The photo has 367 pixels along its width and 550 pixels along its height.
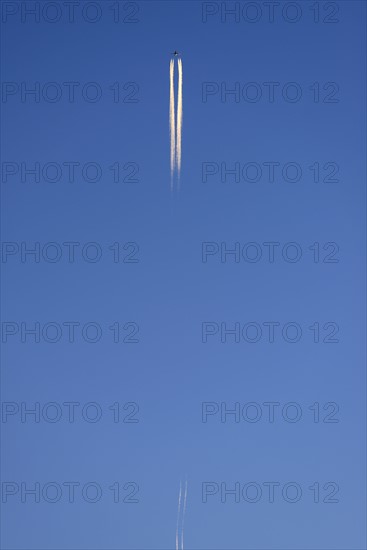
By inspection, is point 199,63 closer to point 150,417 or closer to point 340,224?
point 340,224

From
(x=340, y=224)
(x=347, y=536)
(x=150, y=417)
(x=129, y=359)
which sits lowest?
(x=347, y=536)

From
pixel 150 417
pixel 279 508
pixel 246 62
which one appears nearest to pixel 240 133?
pixel 246 62

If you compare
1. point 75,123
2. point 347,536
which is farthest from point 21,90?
point 347,536

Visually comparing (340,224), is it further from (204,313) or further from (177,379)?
(177,379)

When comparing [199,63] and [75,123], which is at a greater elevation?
[199,63]

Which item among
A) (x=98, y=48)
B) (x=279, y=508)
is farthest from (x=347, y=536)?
(x=98, y=48)

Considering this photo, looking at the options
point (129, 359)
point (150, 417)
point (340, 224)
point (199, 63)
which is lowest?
point (150, 417)

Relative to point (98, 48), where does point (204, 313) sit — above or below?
below

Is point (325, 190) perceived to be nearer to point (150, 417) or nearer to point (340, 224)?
point (340, 224)
